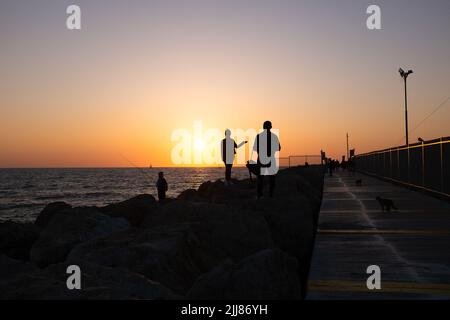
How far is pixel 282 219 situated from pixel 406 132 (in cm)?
3042

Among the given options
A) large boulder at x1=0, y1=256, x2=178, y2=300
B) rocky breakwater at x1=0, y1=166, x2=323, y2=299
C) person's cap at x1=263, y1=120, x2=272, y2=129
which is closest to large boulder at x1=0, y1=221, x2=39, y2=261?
rocky breakwater at x1=0, y1=166, x2=323, y2=299

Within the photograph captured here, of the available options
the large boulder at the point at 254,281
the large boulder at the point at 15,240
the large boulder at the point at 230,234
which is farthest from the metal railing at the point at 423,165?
the large boulder at the point at 15,240

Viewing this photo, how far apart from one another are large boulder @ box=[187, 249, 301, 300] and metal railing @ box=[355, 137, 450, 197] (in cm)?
958

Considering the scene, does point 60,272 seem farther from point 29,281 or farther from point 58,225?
point 58,225

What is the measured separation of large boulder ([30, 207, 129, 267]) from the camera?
8.90m

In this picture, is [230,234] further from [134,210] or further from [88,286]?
[134,210]

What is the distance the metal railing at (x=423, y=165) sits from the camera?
13.2 metres

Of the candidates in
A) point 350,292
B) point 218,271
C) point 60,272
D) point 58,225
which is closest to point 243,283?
point 218,271

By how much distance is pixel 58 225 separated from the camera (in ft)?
32.1

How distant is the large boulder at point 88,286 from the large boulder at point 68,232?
3305mm

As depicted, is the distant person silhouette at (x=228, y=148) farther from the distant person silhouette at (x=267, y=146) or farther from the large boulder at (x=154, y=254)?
the large boulder at (x=154, y=254)

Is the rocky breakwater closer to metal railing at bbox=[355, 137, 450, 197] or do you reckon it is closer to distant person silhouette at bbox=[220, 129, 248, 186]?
distant person silhouette at bbox=[220, 129, 248, 186]

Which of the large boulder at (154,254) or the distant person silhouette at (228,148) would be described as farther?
the distant person silhouette at (228,148)

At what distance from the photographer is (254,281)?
15.3 feet
